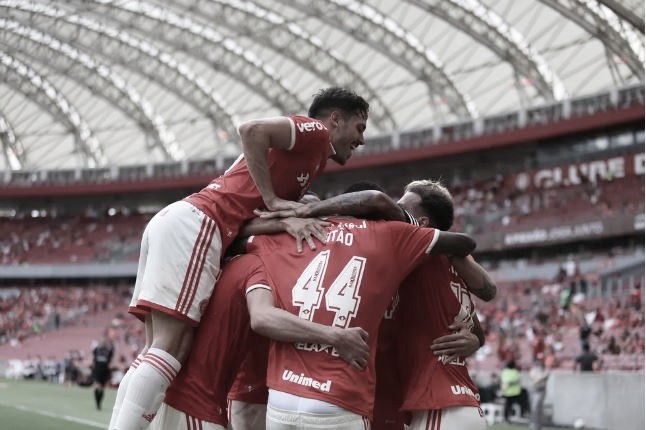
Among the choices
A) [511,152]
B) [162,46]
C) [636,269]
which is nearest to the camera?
[636,269]

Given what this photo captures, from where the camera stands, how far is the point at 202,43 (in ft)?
149

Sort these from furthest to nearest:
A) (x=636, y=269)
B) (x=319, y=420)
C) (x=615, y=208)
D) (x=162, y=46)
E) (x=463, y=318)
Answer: (x=162, y=46) → (x=615, y=208) → (x=636, y=269) → (x=463, y=318) → (x=319, y=420)

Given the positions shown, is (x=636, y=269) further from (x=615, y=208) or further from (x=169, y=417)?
(x=169, y=417)

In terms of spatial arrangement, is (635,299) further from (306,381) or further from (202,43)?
(202,43)

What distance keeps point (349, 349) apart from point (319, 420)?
13.1 inches

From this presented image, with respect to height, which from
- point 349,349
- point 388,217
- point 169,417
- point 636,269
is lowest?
point 169,417

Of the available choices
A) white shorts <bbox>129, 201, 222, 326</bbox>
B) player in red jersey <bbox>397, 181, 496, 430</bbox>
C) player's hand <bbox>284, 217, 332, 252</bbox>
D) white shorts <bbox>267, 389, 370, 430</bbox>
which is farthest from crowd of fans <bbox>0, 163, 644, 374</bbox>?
white shorts <bbox>267, 389, 370, 430</bbox>

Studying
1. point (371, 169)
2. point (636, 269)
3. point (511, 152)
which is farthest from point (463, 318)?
point (371, 169)

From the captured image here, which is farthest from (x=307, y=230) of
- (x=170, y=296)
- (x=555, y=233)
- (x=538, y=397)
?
(x=555, y=233)

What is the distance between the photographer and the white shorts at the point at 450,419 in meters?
4.50

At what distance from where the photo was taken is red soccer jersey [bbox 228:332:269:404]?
5.14 metres

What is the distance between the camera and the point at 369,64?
148ft

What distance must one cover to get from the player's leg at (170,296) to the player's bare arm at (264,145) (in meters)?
0.34

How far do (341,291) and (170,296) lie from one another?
963 millimetres
